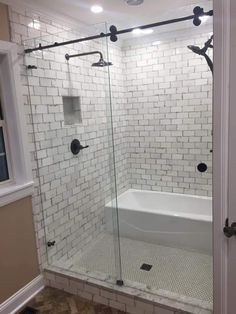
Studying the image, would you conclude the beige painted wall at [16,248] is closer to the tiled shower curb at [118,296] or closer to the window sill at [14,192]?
the window sill at [14,192]

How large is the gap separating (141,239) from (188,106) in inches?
69.6

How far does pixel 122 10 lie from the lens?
2441mm

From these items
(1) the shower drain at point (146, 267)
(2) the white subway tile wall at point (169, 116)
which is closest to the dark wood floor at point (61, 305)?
(1) the shower drain at point (146, 267)

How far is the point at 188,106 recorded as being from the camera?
3.26 meters

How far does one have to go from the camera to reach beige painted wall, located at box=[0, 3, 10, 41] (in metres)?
1.96

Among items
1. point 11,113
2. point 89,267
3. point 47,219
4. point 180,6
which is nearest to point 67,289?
point 89,267

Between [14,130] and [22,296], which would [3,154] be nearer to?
[14,130]

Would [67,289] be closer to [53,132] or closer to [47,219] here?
[47,219]

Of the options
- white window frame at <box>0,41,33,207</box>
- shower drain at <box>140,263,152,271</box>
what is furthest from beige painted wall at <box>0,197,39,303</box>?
shower drain at <box>140,263,152,271</box>

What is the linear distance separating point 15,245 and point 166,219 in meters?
1.59

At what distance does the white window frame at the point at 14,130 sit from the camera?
2054mm

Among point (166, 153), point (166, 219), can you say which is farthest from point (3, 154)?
point (166, 153)

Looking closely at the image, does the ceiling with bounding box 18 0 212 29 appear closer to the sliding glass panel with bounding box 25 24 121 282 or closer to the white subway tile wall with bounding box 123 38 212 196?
the sliding glass panel with bounding box 25 24 121 282

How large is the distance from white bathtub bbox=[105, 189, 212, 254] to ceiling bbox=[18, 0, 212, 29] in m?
2.06
